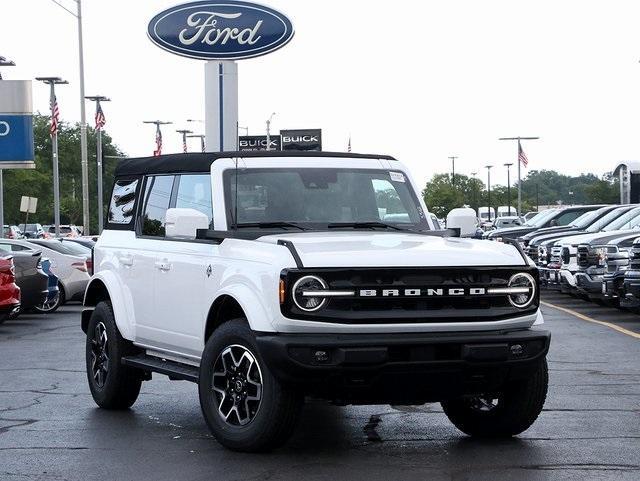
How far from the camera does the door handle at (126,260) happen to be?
34.3 ft

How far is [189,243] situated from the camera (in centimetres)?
954

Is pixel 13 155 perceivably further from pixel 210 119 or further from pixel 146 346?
pixel 146 346

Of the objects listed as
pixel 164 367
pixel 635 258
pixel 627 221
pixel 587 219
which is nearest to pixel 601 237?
pixel 635 258

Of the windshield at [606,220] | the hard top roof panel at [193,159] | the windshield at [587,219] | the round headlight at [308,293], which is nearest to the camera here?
the round headlight at [308,293]

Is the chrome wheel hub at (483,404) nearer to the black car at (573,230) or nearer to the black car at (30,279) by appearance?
the black car at (30,279)

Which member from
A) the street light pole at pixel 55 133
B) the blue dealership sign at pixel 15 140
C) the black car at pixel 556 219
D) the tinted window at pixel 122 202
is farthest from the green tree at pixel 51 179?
the tinted window at pixel 122 202

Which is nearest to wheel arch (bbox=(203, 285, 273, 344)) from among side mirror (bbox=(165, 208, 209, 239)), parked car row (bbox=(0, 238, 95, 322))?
side mirror (bbox=(165, 208, 209, 239))

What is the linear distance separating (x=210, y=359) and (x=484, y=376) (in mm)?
1748

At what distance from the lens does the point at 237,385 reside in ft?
27.9

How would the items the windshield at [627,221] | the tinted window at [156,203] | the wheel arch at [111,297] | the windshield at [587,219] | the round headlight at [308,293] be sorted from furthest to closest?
the windshield at [587,219] → the windshield at [627,221] → the wheel arch at [111,297] → the tinted window at [156,203] → the round headlight at [308,293]

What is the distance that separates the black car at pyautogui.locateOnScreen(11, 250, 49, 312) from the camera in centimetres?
2277

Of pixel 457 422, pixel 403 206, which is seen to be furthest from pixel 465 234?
pixel 457 422

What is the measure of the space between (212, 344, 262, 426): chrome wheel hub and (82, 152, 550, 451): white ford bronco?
0.03ft

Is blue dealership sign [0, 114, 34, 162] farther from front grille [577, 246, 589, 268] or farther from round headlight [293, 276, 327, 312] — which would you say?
round headlight [293, 276, 327, 312]
